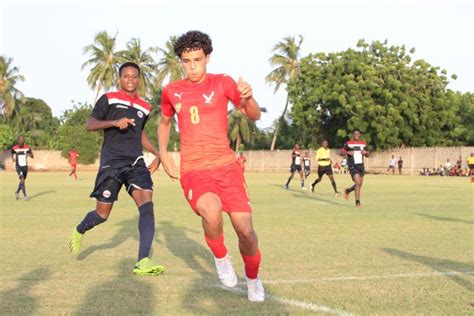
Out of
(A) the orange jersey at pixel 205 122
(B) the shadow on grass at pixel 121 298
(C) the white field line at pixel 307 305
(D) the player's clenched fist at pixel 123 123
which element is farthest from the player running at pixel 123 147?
(C) the white field line at pixel 307 305

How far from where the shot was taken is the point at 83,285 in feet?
19.5

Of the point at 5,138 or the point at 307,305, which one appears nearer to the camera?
the point at 307,305

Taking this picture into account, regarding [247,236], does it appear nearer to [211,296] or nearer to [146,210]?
[211,296]

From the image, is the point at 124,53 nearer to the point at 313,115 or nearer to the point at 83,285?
the point at 313,115

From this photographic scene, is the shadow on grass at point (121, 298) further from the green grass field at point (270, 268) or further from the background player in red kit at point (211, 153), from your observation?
the background player in red kit at point (211, 153)

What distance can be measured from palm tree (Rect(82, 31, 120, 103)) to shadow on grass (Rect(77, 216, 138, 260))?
2283 inches

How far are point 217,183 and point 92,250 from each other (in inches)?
148

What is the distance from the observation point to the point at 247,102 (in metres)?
5.16

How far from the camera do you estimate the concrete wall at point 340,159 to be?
48.5 metres

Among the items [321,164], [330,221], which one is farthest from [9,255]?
[321,164]

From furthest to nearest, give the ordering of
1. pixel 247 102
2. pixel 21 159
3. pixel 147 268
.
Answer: pixel 21 159
pixel 147 268
pixel 247 102

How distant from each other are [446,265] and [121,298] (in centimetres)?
377

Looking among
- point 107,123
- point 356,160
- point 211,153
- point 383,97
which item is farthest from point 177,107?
point 383,97

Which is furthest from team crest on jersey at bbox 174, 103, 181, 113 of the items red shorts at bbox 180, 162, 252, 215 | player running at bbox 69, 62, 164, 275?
player running at bbox 69, 62, 164, 275
